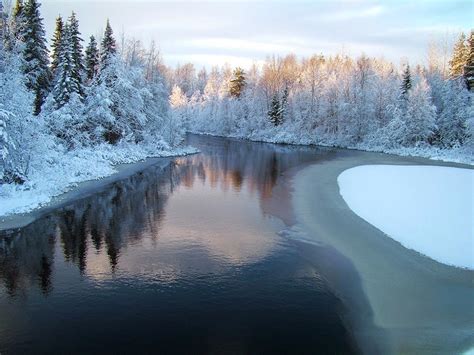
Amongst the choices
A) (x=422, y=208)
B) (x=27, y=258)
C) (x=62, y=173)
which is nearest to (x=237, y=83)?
(x=62, y=173)

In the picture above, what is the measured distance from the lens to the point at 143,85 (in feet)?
154

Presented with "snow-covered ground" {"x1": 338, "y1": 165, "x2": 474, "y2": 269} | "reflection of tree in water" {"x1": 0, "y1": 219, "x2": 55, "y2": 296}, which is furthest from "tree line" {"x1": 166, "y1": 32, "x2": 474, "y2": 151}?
"reflection of tree in water" {"x1": 0, "y1": 219, "x2": 55, "y2": 296}

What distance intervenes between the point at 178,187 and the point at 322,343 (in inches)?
707

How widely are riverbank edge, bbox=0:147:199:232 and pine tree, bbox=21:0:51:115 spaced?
36.2 ft

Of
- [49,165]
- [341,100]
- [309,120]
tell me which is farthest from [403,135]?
[49,165]

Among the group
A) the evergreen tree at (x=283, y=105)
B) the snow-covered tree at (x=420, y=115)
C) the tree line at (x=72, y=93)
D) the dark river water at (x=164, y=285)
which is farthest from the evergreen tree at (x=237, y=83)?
the dark river water at (x=164, y=285)

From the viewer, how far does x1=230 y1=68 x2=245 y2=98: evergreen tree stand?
303ft

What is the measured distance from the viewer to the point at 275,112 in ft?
256

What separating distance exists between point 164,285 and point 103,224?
6.88 meters

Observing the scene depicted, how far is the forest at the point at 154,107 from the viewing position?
828 inches

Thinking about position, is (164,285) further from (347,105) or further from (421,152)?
(347,105)

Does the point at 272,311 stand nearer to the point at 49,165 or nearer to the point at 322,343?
the point at 322,343

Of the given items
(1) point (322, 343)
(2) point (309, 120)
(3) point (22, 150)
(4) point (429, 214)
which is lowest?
(1) point (322, 343)

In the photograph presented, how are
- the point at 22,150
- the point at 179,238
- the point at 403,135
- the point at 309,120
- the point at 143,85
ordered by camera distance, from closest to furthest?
the point at 179,238 → the point at 22,150 → the point at 143,85 → the point at 403,135 → the point at 309,120
